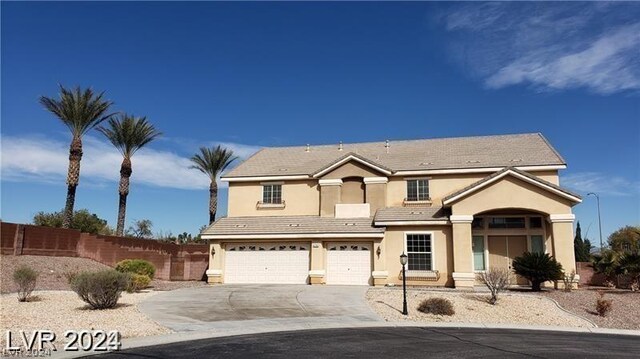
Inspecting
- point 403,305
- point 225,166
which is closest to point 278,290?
point 403,305

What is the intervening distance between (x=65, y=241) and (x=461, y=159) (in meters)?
24.4

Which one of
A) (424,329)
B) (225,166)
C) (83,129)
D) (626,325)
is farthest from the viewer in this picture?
(225,166)

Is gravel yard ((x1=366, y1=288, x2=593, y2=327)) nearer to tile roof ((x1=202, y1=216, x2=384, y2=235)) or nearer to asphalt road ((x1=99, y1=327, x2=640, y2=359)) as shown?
asphalt road ((x1=99, y1=327, x2=640, y2=359))

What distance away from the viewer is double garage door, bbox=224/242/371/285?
91.7 feet

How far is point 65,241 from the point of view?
28.8 meters

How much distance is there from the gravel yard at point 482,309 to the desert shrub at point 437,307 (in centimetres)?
26

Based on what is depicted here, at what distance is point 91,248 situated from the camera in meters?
29.9

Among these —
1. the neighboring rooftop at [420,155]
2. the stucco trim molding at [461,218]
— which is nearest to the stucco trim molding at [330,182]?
the neighboring rooftop at [420,155]

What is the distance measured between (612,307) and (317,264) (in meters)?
14.6

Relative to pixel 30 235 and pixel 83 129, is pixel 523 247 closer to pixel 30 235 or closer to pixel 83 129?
pixel 30 235

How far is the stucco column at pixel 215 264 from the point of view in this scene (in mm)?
29172

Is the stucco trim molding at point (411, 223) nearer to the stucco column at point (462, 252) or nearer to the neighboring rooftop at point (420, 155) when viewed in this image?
the stucco column at point (462, 252)

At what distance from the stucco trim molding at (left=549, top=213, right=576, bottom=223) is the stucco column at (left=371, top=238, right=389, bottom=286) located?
8926mm

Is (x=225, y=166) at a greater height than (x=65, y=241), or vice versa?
(x=225, y=166)
